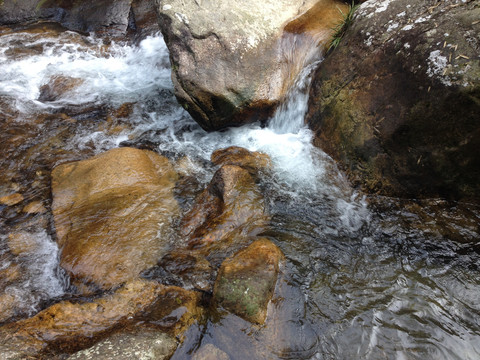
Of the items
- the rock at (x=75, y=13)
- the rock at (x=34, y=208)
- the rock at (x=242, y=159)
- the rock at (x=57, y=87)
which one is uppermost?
the rock at (x=75, y=13)

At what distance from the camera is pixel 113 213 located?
4.32 m

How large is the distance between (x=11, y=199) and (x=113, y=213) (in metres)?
1.87

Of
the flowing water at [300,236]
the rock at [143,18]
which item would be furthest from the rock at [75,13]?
the flowing water at [300,236]

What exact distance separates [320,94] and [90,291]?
4444 mm

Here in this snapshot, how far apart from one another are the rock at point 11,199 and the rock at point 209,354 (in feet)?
12.3

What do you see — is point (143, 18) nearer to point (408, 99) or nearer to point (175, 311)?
point (408, 99)

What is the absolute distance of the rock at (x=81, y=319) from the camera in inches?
115

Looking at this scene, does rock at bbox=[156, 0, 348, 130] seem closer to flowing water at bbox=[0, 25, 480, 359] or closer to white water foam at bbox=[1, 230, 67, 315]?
flowing water at bbox=[0, 25, 480, 359]

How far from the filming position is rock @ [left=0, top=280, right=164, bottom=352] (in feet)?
9.61

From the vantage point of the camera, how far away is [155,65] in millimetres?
8156

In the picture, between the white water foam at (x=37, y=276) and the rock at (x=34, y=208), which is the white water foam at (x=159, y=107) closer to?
the rock at (x=34, y=208)

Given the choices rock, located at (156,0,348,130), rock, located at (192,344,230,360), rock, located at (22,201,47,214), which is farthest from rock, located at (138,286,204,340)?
rock, located at (156,0,348,130)

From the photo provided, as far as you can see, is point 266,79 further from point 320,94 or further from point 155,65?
point 155,65

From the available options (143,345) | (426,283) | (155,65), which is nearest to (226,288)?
(143,345)
